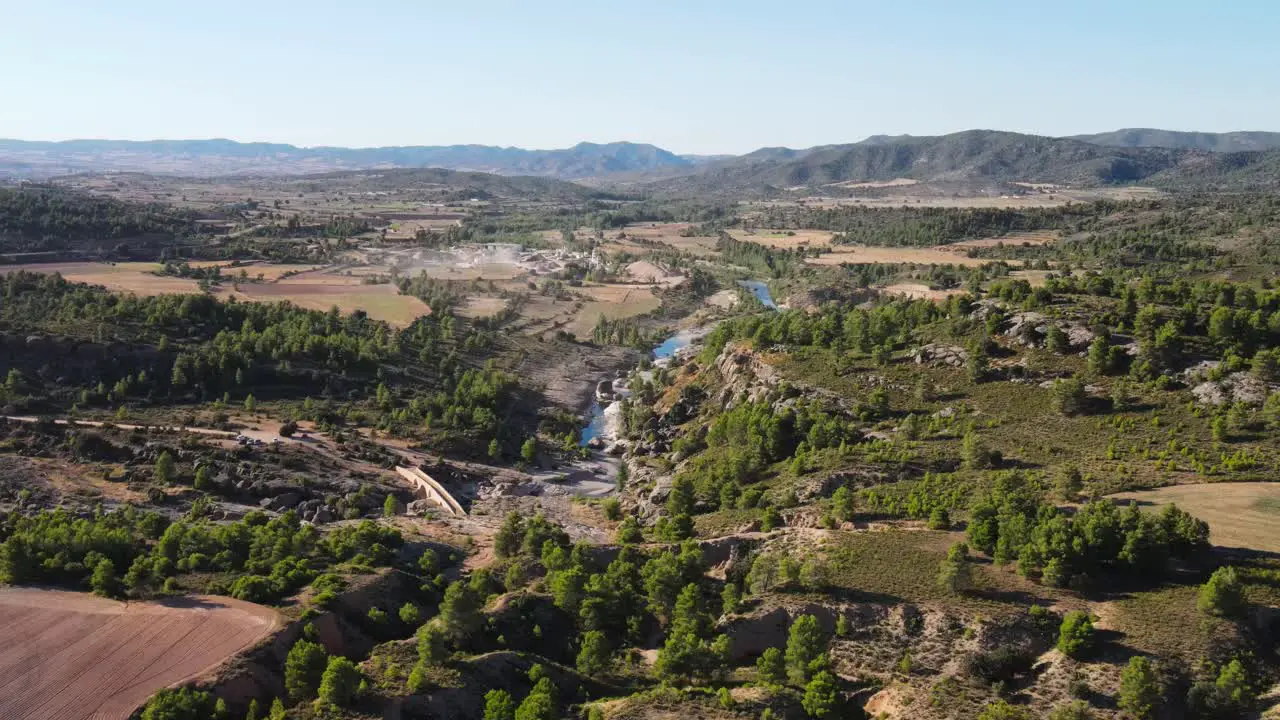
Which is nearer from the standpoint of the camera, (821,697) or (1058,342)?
→ (821,697)

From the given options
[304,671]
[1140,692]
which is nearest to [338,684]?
[304,671]

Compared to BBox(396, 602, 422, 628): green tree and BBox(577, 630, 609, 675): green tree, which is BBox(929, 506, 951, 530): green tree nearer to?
BBox(577, 630, 609, 675): green tree

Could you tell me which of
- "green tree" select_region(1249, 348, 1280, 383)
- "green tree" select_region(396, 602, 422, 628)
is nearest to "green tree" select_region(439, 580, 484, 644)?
"green tree" select_region(396, 602, 422, 628)

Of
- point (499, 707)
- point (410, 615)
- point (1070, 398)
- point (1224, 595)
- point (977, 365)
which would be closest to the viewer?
point (499, 707)

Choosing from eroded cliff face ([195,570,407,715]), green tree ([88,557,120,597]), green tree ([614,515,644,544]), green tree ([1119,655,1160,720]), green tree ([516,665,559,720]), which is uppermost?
green tree ([1119,655,1160,720])

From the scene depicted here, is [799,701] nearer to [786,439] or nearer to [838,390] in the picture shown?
[786,439]

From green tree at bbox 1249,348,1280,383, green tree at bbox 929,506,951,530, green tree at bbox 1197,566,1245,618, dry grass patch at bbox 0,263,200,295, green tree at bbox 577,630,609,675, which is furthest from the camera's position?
dry grass patch at bbox 0,263,200,295

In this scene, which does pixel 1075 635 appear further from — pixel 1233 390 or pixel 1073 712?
pixel 1233 390
